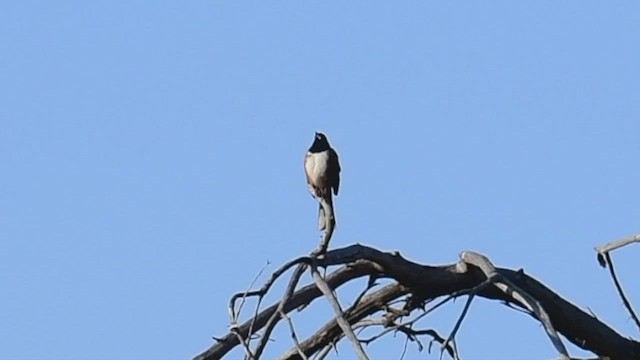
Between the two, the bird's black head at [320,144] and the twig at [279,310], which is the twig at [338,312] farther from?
the bird's black head at [320,144]

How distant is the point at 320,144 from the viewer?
9789mm

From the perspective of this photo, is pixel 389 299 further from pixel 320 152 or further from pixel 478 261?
pixel 320 152

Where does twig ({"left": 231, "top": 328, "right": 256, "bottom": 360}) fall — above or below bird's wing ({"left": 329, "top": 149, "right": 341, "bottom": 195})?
below

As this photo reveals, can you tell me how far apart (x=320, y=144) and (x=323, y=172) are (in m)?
0.33

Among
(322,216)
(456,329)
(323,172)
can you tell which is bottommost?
(456,329)

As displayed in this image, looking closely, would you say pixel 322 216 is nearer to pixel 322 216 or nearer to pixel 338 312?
pixel 322 216

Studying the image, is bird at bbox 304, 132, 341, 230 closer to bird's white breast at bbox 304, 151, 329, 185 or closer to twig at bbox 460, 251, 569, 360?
bird's white breast at bbox 304, 151, 329, 185

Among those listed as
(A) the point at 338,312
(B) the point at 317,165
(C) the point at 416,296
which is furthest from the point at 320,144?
(A) the point at 338,312

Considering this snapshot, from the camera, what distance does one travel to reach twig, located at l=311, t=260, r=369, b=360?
271 inches

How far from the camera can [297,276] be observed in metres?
7.64

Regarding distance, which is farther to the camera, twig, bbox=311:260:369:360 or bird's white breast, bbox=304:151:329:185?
bird's white breast, bbox=304:151:329:185

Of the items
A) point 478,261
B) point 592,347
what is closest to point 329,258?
point 478,261

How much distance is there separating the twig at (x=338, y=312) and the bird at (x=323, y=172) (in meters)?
1.69

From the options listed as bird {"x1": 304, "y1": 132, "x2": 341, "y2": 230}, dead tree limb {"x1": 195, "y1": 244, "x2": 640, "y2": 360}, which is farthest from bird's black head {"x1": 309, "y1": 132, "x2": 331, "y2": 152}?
dead tree limb {"x1": 195, "y1": 244, "x2": 640, "y2": 360}
